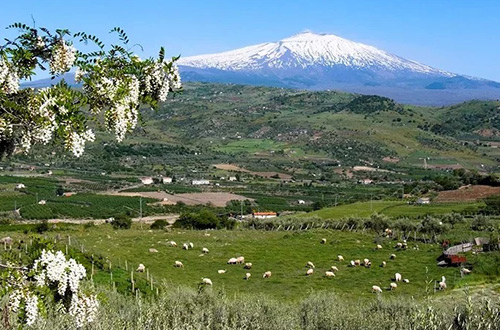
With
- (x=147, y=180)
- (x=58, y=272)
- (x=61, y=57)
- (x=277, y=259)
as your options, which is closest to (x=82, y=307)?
(x=58, y=272)

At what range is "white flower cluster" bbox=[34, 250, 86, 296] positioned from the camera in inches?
195

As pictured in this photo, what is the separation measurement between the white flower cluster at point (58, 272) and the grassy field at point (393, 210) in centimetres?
6040

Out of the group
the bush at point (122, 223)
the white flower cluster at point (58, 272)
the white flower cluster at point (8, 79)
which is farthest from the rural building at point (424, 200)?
the white flower cluster at point (8, 79)

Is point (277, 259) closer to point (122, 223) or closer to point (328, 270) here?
point (328, 270)

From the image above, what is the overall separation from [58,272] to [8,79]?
1.92 m

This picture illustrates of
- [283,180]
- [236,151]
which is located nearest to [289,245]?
[283,180]

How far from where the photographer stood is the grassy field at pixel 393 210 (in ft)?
214

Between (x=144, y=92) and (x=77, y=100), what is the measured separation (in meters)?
0.85

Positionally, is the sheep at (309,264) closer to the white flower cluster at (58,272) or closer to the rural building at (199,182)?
the white flower cluster at (58,272)

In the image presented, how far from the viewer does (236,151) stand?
185750 millimetres

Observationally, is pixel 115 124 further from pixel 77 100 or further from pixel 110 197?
pixel 110 197

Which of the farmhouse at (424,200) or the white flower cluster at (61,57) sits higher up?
the white flower cluster at (61,57)

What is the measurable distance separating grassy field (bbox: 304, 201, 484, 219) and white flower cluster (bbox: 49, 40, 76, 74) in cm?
6027

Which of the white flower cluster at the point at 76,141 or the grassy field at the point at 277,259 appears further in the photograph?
the grassy field at the point at 277,259
